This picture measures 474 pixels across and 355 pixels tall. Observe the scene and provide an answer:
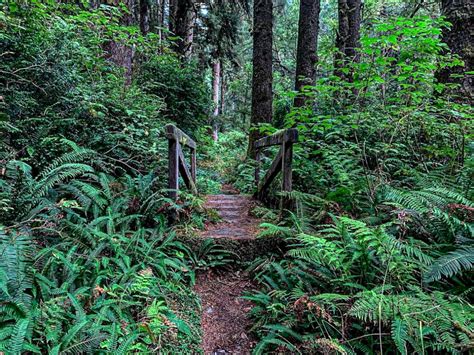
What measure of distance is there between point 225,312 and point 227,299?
183 mm

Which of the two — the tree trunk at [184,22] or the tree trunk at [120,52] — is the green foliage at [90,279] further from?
the tree trunk at [184,22]

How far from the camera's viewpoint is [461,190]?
136 inches

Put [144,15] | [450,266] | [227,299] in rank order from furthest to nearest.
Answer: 1. [144,15]
2. [227,299]
3. [450,266]

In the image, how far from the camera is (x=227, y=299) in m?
3.14

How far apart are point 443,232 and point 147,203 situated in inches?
135

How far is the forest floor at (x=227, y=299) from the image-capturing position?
2572 millimetres

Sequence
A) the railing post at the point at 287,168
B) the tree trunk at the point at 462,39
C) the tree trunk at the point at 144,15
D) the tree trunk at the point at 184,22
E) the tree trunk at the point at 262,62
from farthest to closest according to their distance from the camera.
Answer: the tree trunk at the point at 144,15 < the tree trunk at the point at 184,22 < the tree trunk at the point at 262,62 < the tree trunk at the point at 462,39 < the railing post at the point at 287,168

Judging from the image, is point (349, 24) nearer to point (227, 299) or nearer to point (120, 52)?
point (120, 52)

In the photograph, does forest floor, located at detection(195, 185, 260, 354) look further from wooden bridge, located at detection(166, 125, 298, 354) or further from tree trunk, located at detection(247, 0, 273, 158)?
tree trunk, located at detection(247, 0, 273, 158)

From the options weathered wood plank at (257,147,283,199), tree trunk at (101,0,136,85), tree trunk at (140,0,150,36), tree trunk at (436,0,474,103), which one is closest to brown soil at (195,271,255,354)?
weathered wood plank at (257,147,283,199)

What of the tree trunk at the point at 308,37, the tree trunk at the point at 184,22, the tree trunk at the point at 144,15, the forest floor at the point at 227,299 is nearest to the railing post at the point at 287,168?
the forest floor at the point at 227,299

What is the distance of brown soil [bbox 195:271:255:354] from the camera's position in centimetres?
254

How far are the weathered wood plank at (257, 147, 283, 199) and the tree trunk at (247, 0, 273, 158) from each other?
263cm

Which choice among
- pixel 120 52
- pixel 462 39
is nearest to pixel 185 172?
pixel 120 52
